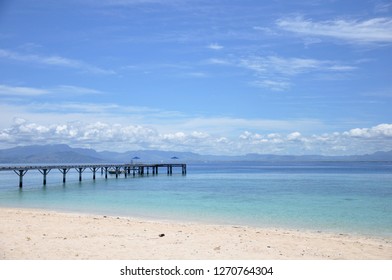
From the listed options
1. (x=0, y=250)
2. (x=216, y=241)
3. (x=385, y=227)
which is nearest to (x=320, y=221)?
(x=385, y=227)

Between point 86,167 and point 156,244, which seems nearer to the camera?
point 156,244

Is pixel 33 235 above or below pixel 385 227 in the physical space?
above

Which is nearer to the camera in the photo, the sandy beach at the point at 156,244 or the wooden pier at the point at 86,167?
the sandy beach at the point at 156,244

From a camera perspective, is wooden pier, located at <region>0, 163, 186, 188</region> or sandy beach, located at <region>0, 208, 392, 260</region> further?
wooden pier, located at <region>0, 163, 186, 188</region>

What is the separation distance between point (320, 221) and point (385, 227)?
303 centimetres

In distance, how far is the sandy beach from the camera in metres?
9.88

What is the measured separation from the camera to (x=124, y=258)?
952 cm

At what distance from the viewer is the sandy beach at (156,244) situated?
32.4 ft

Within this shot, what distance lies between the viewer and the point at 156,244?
1137 cm

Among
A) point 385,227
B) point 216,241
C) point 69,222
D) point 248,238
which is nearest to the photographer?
point 216,241

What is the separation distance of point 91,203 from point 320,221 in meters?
16.6

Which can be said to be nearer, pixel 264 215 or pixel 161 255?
pixel 161 255
